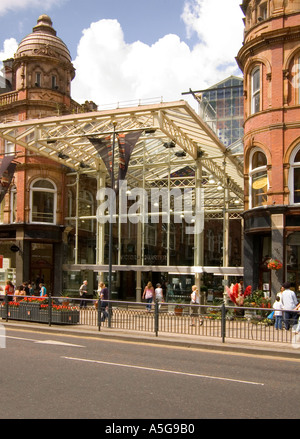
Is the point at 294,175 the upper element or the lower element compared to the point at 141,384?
upper

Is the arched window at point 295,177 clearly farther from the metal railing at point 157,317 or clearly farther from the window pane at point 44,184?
the window pane at point 44,184

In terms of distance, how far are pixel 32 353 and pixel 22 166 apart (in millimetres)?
21841

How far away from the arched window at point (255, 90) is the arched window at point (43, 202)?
51.3 ft

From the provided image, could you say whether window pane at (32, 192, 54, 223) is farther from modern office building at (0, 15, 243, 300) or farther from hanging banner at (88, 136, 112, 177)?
hanging banner at (88, 136, 112, 177)

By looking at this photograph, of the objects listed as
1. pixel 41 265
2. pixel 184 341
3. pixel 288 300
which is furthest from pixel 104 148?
pixel 41 265

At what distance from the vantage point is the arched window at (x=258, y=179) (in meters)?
21.4

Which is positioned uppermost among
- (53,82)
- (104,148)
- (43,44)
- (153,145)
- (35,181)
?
(43,44)

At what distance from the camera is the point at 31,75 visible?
33.2 m

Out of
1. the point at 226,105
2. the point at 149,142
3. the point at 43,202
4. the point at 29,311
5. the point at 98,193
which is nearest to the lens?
the point at 29,311

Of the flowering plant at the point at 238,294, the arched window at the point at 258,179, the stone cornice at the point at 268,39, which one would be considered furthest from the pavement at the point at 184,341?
the stone cornice at the point at 268,39

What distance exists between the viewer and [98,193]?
3073 centimetres

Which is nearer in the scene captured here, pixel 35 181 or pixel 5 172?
pixel 5 172

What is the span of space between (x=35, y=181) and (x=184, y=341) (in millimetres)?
20652

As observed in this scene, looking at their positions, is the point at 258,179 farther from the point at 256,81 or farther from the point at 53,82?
the point at 53,82
